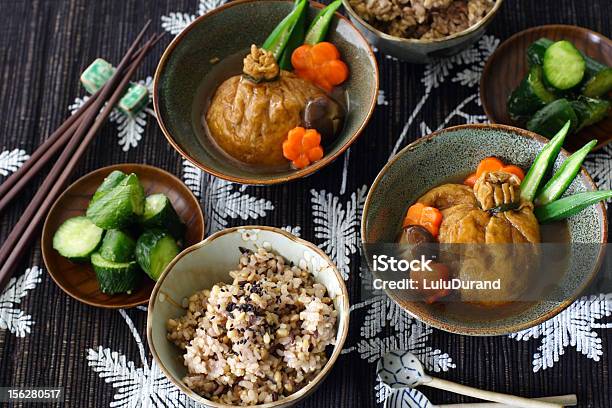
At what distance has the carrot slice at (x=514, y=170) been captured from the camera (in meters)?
2.35

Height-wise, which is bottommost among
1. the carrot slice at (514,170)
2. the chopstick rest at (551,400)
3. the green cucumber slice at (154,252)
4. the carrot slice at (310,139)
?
the chopstick rest at (551,400)

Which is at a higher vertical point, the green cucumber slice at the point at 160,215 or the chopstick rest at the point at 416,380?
the green cucumber slice at the point at 160,215

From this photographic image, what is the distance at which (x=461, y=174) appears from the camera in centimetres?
246

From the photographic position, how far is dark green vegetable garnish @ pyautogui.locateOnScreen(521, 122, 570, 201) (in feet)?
7.19

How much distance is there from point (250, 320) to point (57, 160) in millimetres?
1148

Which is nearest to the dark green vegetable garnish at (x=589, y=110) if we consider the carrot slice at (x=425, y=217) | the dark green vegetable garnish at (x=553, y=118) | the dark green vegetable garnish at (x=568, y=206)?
the dark green vegetable garnish at (x=553, y=118)

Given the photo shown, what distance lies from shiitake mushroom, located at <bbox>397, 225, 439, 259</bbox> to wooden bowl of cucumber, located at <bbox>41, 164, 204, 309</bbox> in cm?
80

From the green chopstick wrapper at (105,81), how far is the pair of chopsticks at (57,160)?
0.12 ft

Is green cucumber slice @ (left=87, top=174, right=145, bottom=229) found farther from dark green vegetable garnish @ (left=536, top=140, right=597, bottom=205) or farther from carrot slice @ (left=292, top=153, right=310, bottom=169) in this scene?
dark green vegetable garnish @ (left=536, top=140, right=597, bottom=205)

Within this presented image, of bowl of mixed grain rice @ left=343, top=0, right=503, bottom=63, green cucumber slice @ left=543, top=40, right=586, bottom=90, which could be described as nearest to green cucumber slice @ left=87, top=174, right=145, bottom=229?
bowl of mixed grain rice @ left=343, top=0, right=503, bottom=63

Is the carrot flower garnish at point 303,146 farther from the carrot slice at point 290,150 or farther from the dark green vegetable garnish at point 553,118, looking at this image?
the dark green vegetable garnish at point 553,118

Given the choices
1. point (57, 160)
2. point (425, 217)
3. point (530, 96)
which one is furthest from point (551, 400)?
point (57, 160)

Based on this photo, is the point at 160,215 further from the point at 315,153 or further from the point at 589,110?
the point at 589,110

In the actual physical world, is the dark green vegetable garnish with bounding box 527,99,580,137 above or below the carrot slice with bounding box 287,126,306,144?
above
